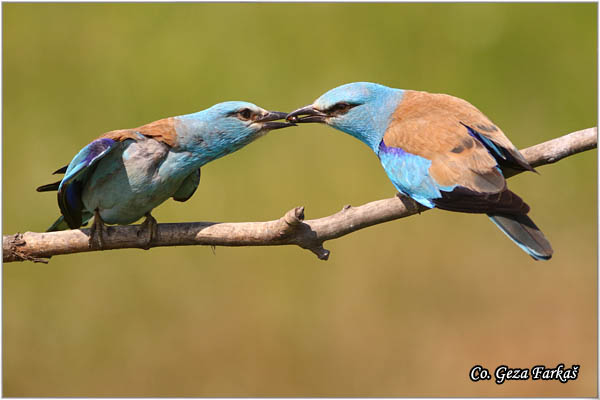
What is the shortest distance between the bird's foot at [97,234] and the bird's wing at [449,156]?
1414mm

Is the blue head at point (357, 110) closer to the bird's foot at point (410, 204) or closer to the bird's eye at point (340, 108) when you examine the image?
the bird's eye at point (340, 108)

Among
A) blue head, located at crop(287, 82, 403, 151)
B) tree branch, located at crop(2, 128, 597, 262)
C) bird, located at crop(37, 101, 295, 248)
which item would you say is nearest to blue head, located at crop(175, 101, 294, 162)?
bird, located at crop(37, 101, 295, 248)

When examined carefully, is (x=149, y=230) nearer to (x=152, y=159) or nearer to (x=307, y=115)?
(x=152, y=159)

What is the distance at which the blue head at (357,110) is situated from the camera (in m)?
4.05

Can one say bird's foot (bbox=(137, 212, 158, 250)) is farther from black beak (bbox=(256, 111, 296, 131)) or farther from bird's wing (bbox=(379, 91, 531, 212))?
bird's wing (bbox=(379, 91, 531, 212))

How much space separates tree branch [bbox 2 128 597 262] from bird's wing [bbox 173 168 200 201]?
0.51 meters

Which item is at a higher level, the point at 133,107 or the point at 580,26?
the point at 580,26

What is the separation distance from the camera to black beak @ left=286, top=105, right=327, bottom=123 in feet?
13.4

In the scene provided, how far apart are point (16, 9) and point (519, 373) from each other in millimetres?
5965

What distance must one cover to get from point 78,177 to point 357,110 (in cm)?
148

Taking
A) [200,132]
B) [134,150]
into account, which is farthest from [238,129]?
[134,150]

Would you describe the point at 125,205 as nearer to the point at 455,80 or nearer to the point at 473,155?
the point at 473,155

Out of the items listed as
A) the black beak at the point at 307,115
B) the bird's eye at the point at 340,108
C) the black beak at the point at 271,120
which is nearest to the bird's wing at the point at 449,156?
the bird's eye at the point at 340,108

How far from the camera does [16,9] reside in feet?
25.4
